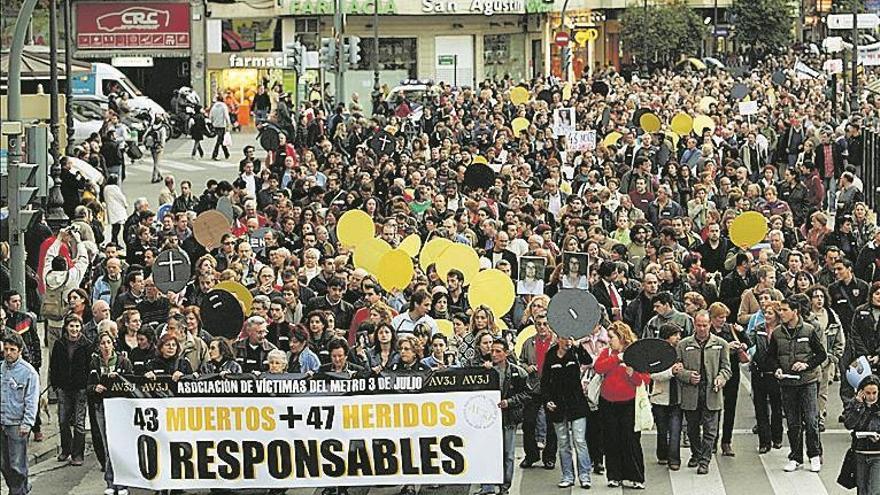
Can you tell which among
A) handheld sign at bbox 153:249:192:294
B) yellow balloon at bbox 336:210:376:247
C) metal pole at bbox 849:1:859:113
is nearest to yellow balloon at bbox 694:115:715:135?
metal pole at bbox 849:1:859:113

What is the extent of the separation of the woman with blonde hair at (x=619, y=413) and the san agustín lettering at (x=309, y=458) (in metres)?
1.43

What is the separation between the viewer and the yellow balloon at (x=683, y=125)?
30.0 m

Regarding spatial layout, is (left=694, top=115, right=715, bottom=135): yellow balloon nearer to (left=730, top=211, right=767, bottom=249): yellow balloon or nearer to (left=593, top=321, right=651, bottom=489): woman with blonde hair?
(left=730, top=211, right=767, bottom=249): yellow balloon

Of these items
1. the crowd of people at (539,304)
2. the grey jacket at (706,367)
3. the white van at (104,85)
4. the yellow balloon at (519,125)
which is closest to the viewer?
the crowd of people at (539,304)

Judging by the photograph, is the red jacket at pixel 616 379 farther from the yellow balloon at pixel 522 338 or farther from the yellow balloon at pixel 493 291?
the yellow balloon at pixel 493 291

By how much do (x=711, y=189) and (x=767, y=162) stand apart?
7804mm

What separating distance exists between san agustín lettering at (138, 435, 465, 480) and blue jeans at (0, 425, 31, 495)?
1.24 m

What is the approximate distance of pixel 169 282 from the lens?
58.3ft

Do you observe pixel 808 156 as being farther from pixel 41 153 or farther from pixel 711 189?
pixel 41 153

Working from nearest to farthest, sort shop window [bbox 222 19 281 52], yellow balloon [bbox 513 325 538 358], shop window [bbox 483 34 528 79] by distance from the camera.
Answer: yellow balloon [bbox 513 325 538 358]
shop window [bbox 222 19 281 52]
shop window [bbox 483 34 528 79]

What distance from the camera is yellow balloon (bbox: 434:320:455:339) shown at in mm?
15633

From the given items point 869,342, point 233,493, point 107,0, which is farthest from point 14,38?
point 107,0

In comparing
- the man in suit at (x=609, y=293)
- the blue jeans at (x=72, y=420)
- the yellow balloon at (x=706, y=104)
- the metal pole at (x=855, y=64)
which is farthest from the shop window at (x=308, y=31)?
the blue jeans at (x=72, y=420)

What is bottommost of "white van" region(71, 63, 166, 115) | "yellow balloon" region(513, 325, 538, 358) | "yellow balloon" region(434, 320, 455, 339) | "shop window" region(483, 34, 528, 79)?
"yellow balloon" region(513, 325, 538, 358)
